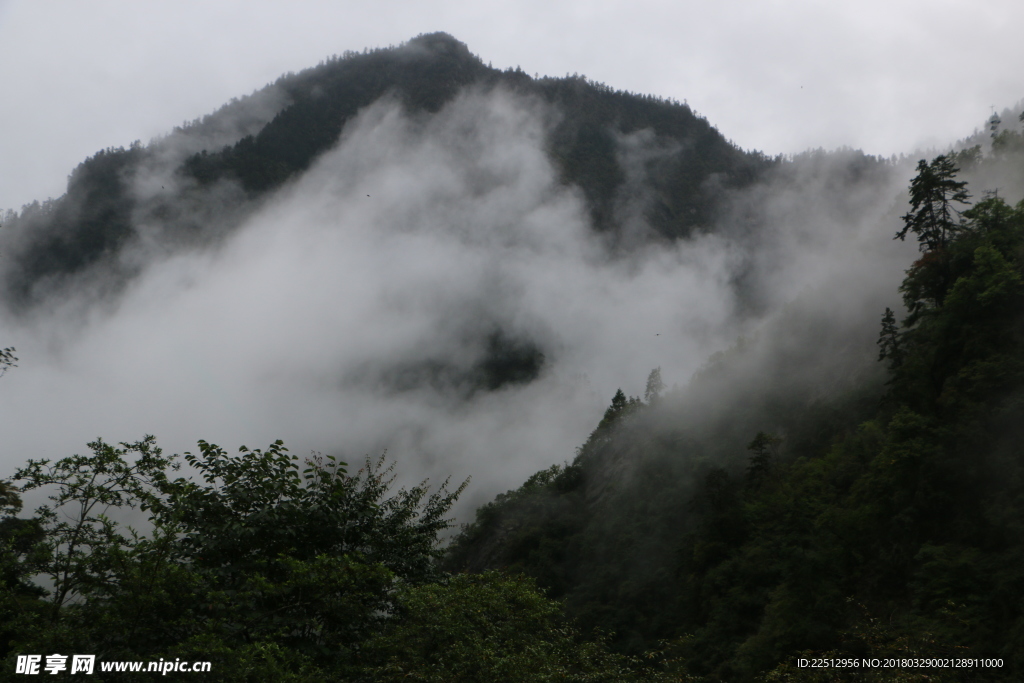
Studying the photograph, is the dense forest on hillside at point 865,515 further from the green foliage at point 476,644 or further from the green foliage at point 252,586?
the green foliage at point 252,586

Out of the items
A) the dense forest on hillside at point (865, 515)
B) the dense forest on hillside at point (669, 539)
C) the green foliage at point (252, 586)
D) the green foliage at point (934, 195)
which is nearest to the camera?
the green foliage at point (252, 586)

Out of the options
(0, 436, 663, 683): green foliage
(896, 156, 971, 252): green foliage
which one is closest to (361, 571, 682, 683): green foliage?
(0, 436, 663, 683): green foliage

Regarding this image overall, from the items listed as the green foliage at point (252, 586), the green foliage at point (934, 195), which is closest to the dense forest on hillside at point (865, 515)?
the green foliage at point (934, 195)

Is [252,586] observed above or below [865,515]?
below

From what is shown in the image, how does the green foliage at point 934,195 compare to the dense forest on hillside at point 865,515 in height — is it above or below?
above

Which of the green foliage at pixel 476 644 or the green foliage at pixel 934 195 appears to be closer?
the green foliage at pixel 476 644

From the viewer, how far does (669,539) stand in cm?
6081

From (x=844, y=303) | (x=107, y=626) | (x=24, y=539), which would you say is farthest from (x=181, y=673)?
(x=844, y=303)

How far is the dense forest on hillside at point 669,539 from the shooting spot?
1254cm

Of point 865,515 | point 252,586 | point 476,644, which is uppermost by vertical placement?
point 865,515

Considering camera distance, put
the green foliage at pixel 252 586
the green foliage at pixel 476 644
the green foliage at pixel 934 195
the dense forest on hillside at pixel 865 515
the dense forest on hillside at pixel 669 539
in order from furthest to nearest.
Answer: the green foliage at pixel 934 195
the dense forest on hillside at pixel 865 515
the green foliage at pixel 476 644
the dense forest on hillside at pixel 669 539
the green foliage at pixel 252 586

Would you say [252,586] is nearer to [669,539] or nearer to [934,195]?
[934,195]

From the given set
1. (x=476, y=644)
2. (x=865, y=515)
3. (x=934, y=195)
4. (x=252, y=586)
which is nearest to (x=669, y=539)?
(x=865, y=515)

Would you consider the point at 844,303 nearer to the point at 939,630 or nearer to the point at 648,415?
the point at 648,415
